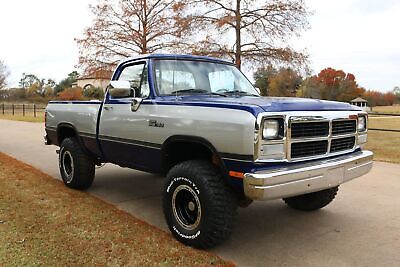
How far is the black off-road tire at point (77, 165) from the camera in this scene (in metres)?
5.92

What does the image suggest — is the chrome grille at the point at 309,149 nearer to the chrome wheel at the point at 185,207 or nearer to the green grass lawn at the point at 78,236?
the chrome wheel at the point at 185,207

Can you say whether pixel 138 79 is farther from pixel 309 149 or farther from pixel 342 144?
pixel 342 144

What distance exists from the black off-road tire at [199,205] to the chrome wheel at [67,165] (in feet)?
8.44

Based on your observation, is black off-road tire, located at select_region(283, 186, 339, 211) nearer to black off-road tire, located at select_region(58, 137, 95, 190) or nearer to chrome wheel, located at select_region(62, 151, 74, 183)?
black off-road tire, located at select_region(58, 137, 95, 190)

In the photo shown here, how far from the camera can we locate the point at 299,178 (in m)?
3.47

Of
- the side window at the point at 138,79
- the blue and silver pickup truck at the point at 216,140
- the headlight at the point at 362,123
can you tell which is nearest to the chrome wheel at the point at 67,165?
the blue and silver pickup truck at the point at 216,140

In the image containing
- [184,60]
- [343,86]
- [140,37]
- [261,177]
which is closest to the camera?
[261,177]

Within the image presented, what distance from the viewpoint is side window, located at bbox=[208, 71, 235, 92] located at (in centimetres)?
495

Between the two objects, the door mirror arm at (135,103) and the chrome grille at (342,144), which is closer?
the chrome grille at (342,144)

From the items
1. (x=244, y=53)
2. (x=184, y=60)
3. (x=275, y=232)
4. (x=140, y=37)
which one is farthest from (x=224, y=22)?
(x=275, y=232)

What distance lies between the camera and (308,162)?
3717mm

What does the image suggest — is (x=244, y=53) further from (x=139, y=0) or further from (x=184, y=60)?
(x=184, y=60)

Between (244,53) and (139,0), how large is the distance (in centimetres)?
690

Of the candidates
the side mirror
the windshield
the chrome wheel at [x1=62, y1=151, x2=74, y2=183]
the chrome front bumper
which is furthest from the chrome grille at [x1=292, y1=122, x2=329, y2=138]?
the chrome wheel at [x1=62, y1=151, x2=74, y2=183]
